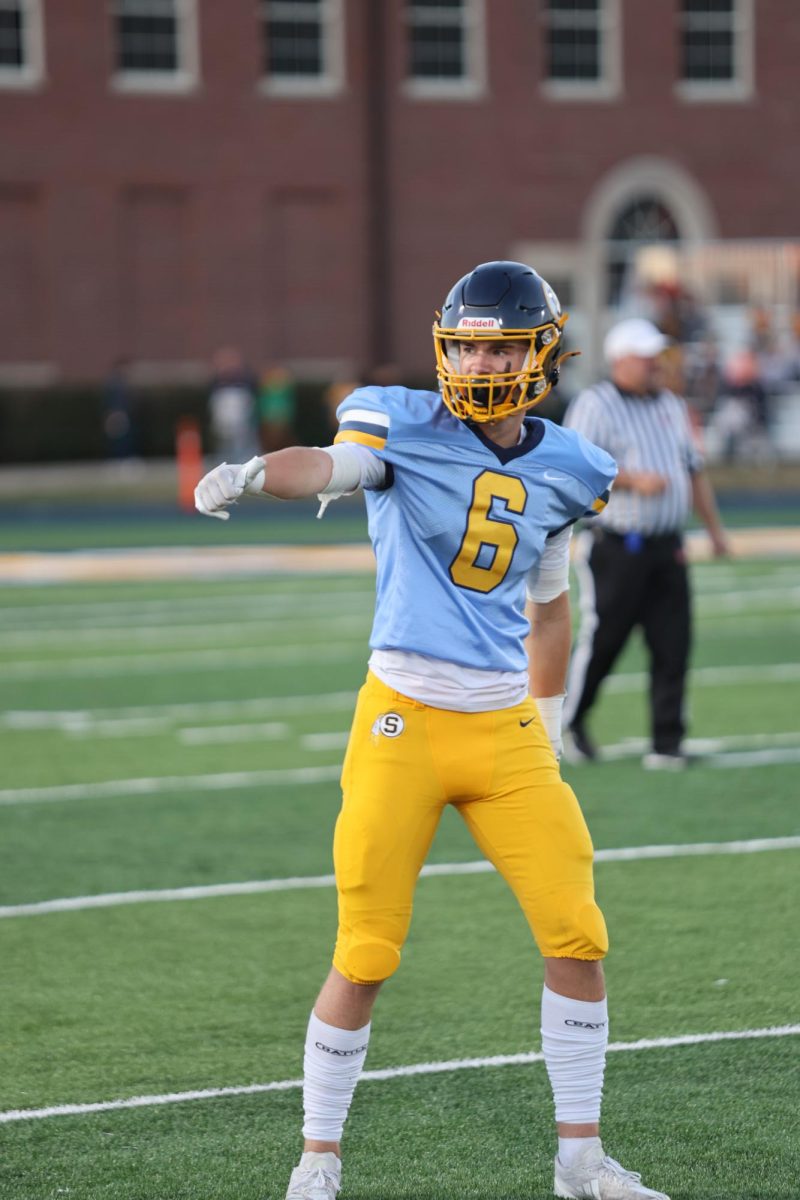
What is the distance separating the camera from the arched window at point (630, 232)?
3775cm

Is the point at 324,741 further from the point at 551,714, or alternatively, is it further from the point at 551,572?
the point at 551,572

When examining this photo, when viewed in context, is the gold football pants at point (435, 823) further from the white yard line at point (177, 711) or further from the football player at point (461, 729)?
the white yard line at point (177, 711)

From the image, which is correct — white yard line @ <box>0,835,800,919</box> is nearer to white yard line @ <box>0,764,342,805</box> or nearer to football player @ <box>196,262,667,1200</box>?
white yard line @ <box>0,764,342,805</box>

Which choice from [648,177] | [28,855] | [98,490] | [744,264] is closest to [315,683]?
[28,855]

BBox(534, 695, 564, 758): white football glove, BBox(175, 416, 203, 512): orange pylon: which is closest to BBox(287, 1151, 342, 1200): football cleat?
BBox(534, 695, 564, 758): white football glove

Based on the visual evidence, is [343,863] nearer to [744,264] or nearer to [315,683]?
[315,683]

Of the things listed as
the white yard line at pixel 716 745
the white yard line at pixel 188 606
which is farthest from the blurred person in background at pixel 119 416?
the white yard line at pixel 716 745

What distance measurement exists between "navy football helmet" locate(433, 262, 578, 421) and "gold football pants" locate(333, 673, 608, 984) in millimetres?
671

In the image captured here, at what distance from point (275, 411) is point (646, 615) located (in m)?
23.6

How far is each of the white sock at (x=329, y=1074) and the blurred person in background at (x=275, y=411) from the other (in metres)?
28.0

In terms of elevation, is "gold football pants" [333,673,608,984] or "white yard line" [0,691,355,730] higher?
"gold football pants" [333,673,608,984]

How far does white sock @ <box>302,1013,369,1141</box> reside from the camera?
4406 mm

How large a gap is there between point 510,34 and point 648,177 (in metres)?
3.61

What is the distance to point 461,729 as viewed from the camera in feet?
14.6
